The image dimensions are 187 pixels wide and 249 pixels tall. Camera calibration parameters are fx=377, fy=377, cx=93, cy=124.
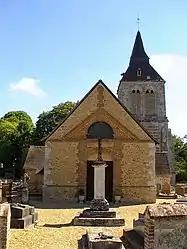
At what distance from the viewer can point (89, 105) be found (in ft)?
88.6

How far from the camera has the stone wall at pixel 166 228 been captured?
8664mm

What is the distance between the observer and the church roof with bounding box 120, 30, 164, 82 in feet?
149

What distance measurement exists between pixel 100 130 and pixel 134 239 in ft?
54.3

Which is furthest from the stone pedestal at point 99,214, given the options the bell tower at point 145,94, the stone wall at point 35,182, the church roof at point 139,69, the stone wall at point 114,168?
the church roof at point 139,69

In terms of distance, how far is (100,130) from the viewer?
88.4 ft

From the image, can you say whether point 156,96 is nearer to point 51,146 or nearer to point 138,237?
point 51,146

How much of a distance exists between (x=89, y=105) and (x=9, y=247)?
57.5 feet

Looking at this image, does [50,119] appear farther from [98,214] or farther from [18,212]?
[18,212]

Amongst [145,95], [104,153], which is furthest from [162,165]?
[145,95]

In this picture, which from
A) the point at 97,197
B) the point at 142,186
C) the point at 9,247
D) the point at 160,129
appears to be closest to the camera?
the point at 9,247

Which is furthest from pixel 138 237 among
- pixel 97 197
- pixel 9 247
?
pixel 97 197

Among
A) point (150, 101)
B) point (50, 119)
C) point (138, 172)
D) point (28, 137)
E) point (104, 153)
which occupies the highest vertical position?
point (150, 101)

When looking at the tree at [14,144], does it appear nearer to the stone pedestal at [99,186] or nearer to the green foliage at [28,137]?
the green foliage at [28,137]

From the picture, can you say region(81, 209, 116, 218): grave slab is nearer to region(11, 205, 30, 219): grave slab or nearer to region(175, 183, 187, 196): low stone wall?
region(11, 205, 30, 219): grave slab
